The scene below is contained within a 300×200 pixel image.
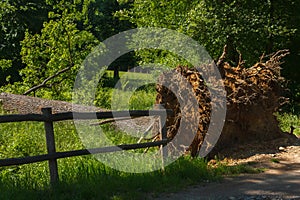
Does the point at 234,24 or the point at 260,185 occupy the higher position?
the point at 234,24

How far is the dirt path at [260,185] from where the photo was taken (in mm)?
6895

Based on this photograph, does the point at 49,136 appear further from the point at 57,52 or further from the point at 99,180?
the point at 57,52

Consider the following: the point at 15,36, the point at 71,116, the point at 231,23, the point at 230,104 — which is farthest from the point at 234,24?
the point at 15,36

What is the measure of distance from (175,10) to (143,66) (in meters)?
2.47

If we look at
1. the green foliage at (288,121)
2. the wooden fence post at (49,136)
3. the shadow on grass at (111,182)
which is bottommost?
the shadow on grass at (111,182)

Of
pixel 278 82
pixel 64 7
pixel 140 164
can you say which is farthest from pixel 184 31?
pixel 140 164

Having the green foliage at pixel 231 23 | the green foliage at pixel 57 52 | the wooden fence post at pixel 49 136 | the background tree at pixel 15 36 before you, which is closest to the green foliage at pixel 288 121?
the green foliage at pixel 231 23

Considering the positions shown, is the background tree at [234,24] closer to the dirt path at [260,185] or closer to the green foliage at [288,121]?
the green foliage at [288,121]

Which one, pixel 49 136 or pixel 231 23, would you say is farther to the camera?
pixel 231 23

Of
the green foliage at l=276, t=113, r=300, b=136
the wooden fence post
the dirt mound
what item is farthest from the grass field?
the green foliage at l=276, t=113, r=300, b=136

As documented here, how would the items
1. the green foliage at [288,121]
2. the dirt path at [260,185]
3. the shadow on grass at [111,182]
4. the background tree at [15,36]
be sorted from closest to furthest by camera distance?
the shadow on grass at [111,182] < the dirt path at [260,185] < the green foliage at [288,121] < the background tree at [15,36]

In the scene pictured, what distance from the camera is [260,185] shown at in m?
7.51

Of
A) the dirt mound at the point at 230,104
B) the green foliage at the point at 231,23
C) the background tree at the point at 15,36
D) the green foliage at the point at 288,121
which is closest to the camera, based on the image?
the dirt mound at the point at 230,104

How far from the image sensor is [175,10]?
18.6 m
